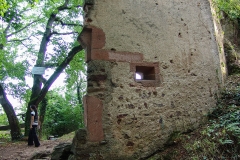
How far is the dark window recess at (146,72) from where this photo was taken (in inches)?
175

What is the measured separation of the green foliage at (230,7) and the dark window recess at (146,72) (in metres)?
4.48

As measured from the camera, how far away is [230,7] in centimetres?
819

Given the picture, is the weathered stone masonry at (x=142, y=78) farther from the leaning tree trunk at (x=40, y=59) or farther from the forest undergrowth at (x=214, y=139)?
the leaning tree trunk at (x=40, y=59)

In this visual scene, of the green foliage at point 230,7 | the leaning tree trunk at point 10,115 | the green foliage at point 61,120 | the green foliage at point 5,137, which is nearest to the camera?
the green foliage at point 230,7

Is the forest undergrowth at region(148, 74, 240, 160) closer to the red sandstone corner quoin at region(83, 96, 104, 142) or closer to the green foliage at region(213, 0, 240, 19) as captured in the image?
the red sandstone corner quoin at region(83, 96, 104, 142)

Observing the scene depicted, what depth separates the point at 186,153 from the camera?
3738 millimetres

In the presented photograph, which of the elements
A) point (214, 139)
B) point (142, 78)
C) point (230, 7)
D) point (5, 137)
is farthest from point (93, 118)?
point (5, 137)

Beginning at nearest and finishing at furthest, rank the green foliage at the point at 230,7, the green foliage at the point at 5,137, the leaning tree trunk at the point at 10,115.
Answer: the green foliage at the point at 230,7, the leaning tree trunk at the point at 10,115, the green foliage at the point at 5,137

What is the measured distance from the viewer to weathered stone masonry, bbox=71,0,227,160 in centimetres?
385

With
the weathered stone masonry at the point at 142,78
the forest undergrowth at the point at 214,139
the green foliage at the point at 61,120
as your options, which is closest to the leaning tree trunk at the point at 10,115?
the green foliage at the point at 61,120

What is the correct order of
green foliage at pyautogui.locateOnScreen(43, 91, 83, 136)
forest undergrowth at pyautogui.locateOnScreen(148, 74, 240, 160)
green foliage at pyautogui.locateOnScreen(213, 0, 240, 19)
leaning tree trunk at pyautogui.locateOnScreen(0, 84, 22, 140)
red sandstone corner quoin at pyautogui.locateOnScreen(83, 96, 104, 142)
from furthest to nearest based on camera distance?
1. green foliage at pyautogui.locateOnScreen(43, 91, 83, 136)
2. leaning tree trunk at pyautogui.locateOnScreen(0, 84, 22, 140)
3. green foliage at pyautogui.locateOnScreen(213, 0, 240, 19)
4. red sandstone corner quoin at pyautogui.locateOnScreen(83, 96, 104, 142)
5. forest undergrowth at pyautogui.locateOnScreen(148, 74, 240, 160)

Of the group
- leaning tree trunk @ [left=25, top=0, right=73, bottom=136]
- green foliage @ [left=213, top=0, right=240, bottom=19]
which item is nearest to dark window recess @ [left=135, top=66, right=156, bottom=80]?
green foliage @ [left=213, top=0, right=240, bottom=19]

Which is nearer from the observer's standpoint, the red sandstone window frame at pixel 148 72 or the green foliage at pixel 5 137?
the red sandstone window frame at pixel 148 72

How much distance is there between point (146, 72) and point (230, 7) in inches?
222
